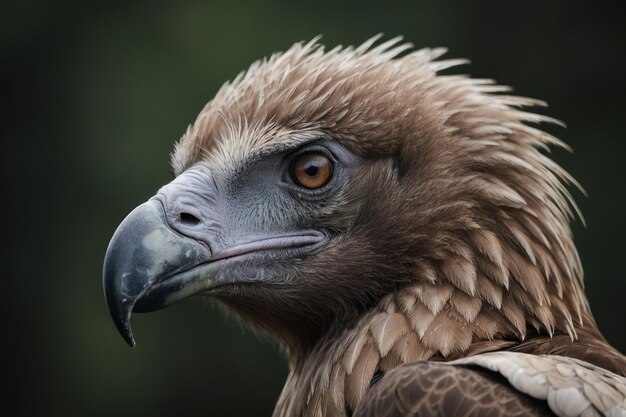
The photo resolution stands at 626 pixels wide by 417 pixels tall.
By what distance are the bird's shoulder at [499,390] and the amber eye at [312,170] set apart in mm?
906

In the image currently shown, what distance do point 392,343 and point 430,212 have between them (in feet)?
1.64

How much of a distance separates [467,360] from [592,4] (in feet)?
22.2

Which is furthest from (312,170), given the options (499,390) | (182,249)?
(499,390)

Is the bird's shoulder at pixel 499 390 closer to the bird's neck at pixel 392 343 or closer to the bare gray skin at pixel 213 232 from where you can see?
the bird's neck at pixel 392 343

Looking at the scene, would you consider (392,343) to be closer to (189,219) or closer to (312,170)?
(312,170)

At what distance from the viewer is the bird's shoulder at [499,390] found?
289 cm

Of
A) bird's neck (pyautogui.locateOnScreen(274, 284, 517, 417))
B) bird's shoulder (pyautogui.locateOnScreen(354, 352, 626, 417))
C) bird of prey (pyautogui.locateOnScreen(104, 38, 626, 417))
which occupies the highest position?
bird of prey (pyautogui.locateOnScreen(104, 38, 626, 417))

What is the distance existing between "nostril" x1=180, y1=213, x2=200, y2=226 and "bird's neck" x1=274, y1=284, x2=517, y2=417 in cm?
65

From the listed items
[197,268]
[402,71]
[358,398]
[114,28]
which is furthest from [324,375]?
[114,28]

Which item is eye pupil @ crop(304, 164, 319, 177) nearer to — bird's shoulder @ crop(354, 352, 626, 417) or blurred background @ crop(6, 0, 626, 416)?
bird's shoulder @ crop(354, 352, 626, 417)

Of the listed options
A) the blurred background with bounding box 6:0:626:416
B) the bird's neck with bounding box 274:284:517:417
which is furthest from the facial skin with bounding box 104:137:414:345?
the blurred background with bounding box 6:0:626:416

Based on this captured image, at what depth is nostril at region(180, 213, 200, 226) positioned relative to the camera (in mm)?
3619

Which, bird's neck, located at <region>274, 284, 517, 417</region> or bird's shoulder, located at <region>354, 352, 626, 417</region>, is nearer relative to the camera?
bird's shoulder, located at <region>354, 352, 626, 417</region>

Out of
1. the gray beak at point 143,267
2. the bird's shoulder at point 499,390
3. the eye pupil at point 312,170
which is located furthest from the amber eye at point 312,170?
the bird's shoulder at point 499,390
